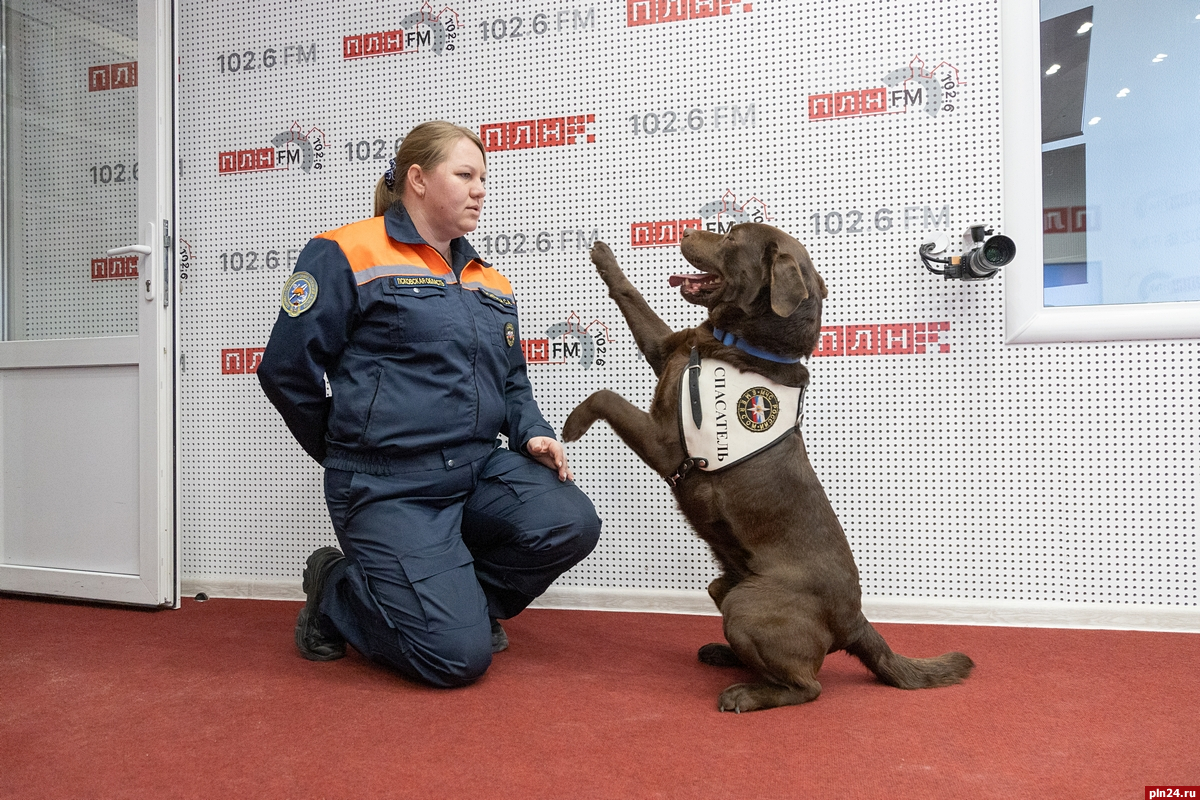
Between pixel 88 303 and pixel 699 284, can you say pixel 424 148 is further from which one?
pixel 88 303

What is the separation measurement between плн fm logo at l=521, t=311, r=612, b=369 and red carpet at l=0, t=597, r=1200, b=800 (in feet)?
3.42

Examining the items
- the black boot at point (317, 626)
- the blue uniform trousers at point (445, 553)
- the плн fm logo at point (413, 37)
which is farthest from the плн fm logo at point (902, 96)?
the black boot at point (317, 626)

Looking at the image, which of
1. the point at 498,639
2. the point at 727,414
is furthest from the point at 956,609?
the point at 498,639

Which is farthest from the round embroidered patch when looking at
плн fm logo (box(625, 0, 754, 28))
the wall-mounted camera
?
the wall-mounted camera

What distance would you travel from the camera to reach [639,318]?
7.57 ft

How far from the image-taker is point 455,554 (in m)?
2.16

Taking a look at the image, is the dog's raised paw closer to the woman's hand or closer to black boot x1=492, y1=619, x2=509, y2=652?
the woman's hand

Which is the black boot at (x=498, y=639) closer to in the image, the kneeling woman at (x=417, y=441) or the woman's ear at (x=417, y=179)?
the kneeling woman at (x=417, y=441)

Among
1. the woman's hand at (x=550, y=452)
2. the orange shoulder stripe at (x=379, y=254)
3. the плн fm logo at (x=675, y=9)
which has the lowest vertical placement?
the woman's hand at (x=550, y=452)

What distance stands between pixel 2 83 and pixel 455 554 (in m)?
3.14

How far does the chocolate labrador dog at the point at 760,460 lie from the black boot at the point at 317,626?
94cm

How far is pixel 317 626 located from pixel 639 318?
1.34 meters

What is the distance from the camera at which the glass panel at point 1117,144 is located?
2758mm

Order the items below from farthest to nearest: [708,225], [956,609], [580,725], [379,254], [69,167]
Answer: [69,167] → [708,225] → [956,609] → [379,254] → [580,725]
